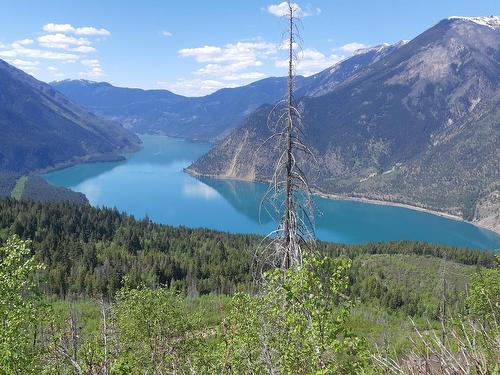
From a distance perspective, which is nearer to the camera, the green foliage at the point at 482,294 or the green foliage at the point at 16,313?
the green foliage at the point at 16,313

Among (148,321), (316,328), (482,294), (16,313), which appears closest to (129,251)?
(148,321)

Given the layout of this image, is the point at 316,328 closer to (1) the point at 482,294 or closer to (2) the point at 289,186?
(2) the point at 289,186

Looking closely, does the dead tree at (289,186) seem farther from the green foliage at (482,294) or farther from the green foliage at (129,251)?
the green foliage at (129,251)

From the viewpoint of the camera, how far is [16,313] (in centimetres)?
1513

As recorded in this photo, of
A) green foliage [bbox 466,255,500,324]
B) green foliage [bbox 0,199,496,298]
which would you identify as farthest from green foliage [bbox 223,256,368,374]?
green foliage [bbox 0,199,496,298]

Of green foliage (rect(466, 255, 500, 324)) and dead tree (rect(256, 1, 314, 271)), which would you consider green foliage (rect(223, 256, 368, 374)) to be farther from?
green foliage (rect(466, 255, 500, 324))

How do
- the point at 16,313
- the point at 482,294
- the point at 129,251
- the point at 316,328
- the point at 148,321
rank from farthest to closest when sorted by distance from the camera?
the point at 129,251 → the point at 482,294 → the point at 148,321 → the point at 16,313 → the point at 316,328

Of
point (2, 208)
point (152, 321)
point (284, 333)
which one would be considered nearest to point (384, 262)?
point (2, 208)

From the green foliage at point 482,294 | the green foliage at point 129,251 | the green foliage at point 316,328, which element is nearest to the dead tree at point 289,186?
the green foliage at point 316,328

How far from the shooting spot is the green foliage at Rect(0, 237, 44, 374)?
553 inches

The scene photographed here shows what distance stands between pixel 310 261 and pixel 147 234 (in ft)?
412

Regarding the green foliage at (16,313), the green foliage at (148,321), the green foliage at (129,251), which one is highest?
the green foliage at (16,313)

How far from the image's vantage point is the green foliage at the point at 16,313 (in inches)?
553

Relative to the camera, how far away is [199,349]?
2208 centimetres
